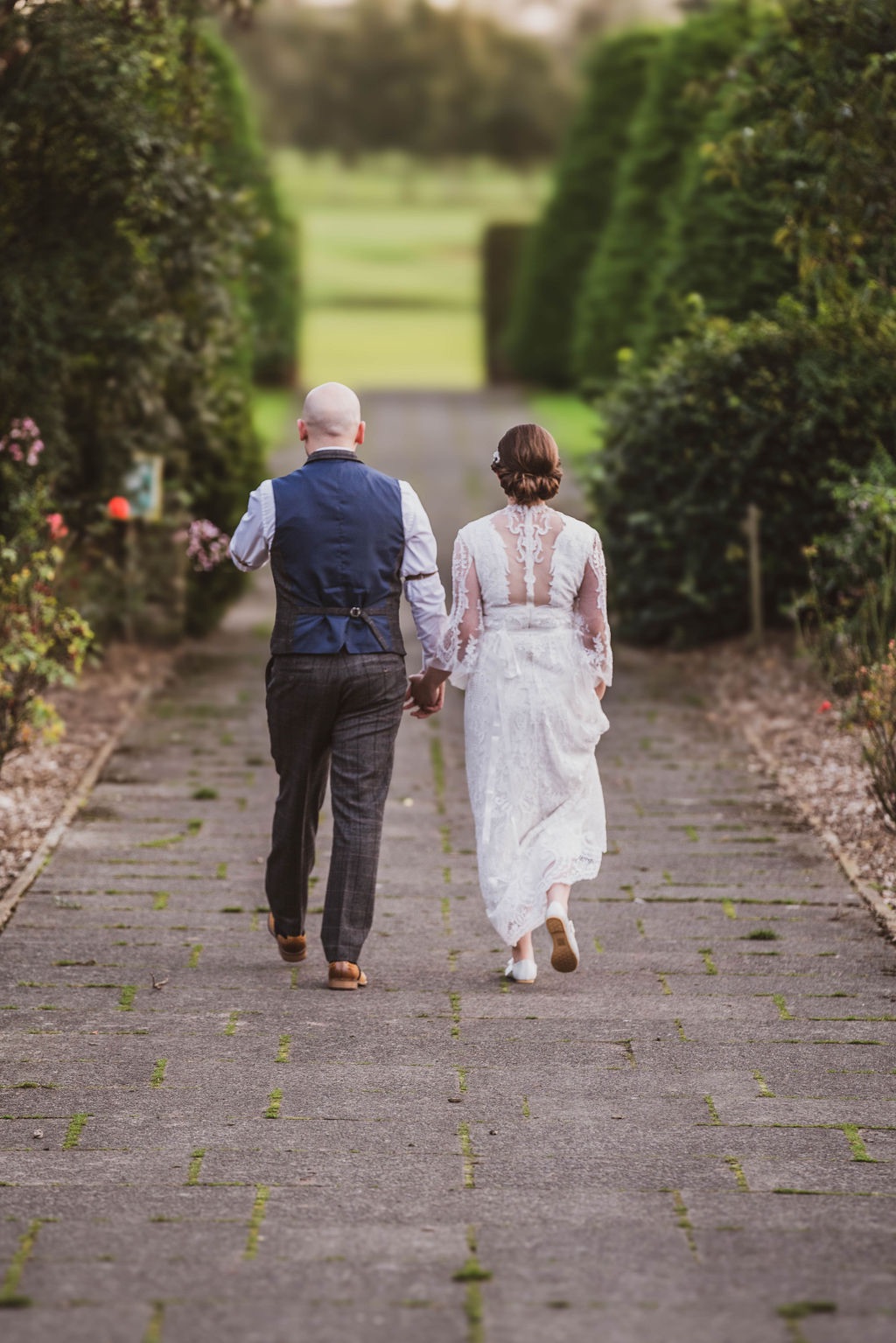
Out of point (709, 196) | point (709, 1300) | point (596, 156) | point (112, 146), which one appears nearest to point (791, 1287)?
point (709, 1300)

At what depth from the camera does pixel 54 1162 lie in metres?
4.21

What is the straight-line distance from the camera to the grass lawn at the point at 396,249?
4525 cm

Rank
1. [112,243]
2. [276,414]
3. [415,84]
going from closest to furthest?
[112,243] < [276,414] < [415,84]

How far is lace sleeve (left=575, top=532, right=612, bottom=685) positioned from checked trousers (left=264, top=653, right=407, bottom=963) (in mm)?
575

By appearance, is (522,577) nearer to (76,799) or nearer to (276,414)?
(76,799)

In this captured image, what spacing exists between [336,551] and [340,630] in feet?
0.75

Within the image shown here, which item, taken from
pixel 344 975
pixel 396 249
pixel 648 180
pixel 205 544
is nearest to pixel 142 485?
pixel 205 544

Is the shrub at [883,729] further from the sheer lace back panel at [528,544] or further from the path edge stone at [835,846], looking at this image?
the sheer lace back panel at [528,544]

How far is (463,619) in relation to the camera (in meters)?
5.69

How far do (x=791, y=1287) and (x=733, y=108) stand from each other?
800 centimetres

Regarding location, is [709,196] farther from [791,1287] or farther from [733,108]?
[791,1287]

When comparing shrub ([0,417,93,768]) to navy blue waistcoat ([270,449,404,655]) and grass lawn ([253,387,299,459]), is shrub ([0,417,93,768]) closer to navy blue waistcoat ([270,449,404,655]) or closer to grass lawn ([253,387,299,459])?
navy blue waistcoat ([270,449,404,655])

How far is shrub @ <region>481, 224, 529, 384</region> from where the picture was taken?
2861 centimetres

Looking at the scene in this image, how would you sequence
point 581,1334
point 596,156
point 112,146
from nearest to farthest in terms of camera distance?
point 581,1334, point 112,146, point 596,156
